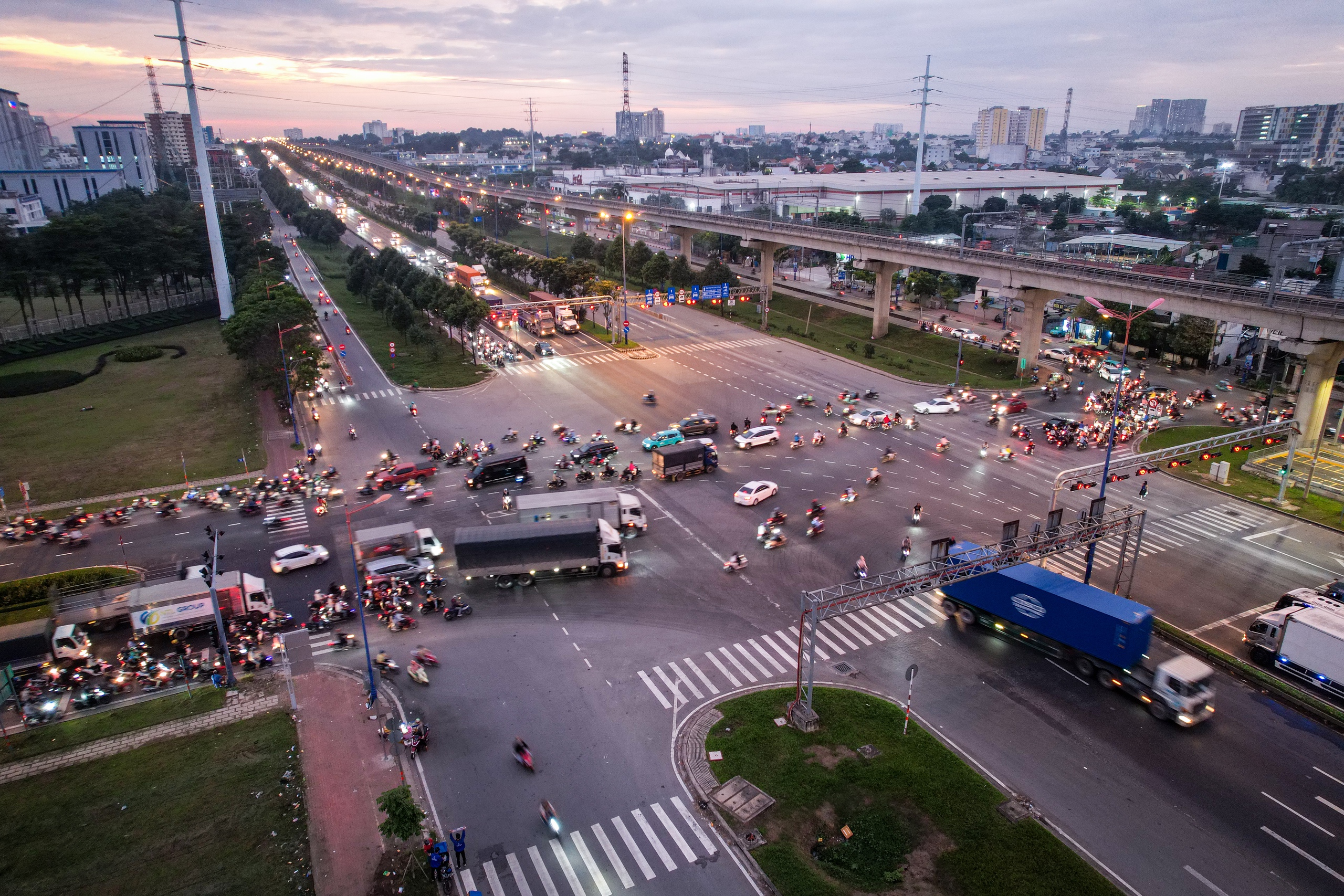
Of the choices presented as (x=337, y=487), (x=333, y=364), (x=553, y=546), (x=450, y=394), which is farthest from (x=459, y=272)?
(x=553, y=546)

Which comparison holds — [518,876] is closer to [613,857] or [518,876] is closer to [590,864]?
[590,864]

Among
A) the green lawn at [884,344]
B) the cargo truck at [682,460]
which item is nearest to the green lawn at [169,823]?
the cargo truck at [682,460]

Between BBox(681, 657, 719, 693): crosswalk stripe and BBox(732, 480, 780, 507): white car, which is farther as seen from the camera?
BBox(732, 480, 780, 507): white car

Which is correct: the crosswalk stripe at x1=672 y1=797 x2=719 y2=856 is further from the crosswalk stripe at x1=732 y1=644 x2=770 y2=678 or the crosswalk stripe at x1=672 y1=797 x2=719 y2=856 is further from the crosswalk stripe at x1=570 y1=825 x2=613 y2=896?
the crosswalk stripe at x1=732 y1=644 x2=770 y2=678

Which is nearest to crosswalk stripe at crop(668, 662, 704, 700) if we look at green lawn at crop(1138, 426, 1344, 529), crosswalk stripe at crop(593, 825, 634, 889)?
crosswalk stripe at crop(593, 825, 634, 889)

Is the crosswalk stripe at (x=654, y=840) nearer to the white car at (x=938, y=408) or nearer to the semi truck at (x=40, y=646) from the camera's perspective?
the semi truck at (x=40, y=646)

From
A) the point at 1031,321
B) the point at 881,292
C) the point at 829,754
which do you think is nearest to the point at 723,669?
the point at 829,754
